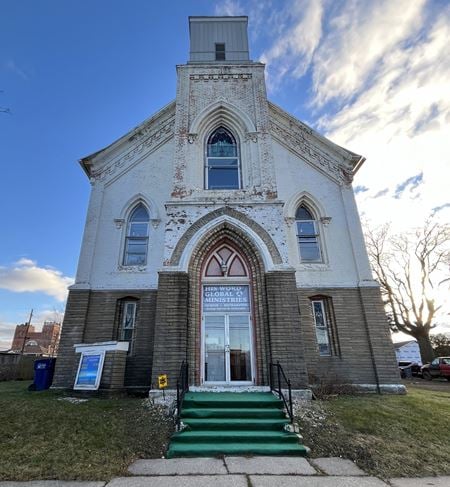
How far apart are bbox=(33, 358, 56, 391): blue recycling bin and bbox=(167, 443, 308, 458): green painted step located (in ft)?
22.3

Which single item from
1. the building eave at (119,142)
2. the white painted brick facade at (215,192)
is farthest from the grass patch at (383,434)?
the building eave at (119,142)

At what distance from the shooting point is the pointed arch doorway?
28.6ft

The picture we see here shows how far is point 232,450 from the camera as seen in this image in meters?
5.37

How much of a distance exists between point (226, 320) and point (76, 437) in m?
4.67

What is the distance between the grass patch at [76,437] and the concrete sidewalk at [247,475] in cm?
A: 28

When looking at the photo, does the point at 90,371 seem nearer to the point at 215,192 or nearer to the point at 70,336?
the point at 70,336

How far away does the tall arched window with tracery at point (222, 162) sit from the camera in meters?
11.2

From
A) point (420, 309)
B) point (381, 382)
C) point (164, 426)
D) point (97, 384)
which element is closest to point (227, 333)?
point (164, 426)

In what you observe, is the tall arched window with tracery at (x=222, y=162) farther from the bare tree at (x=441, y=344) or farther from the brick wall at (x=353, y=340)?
the bare tree at (x=441, y=344)

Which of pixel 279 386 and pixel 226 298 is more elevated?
pixel 226 298

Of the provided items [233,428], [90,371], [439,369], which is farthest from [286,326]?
[439,369]

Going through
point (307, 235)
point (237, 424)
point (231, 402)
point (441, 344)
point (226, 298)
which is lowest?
point (237, 424)

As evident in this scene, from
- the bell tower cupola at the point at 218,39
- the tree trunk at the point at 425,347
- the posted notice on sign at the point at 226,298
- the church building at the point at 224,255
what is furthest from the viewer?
the tree trunk at the point at 425,347

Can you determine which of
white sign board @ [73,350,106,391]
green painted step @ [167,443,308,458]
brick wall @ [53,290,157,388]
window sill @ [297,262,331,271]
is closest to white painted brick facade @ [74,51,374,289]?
window sill @ [297,262,331,271]
